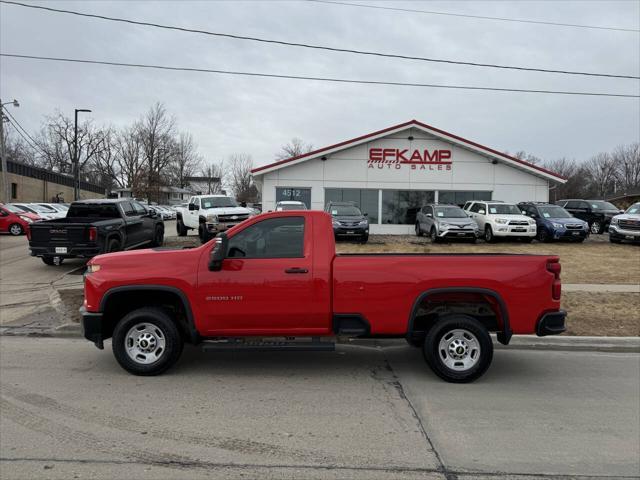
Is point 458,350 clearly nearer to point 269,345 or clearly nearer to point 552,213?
point 269,345

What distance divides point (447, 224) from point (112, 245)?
12.1m

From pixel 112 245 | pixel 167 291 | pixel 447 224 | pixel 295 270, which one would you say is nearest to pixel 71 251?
pixel 112 245

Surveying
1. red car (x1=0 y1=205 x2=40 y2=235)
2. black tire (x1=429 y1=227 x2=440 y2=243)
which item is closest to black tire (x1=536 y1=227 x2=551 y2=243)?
black tire (x1=429 y1=227 x2=440 y2=243)

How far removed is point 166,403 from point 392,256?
2.78m

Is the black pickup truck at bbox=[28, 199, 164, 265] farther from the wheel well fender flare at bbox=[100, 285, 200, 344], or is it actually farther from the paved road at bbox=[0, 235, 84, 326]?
the wheel well fender flare at bbox=[100, 285, 200, 344]

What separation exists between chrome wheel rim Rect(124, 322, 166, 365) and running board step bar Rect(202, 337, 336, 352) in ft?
1.72

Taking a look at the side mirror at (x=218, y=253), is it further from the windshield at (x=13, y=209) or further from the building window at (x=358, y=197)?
the windshield at (x=13, y=209)

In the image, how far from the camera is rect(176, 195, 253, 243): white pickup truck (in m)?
17.5

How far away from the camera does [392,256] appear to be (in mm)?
5473

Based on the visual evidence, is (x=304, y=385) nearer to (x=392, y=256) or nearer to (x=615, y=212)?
(x=392, y=256)

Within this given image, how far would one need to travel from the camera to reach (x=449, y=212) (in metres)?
20.3

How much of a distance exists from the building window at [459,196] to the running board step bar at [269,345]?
867 inches

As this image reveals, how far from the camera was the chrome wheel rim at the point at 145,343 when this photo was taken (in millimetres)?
5543

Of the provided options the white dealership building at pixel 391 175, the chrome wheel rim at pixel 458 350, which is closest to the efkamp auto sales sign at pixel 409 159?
the white dealership building at pixel 391 175
